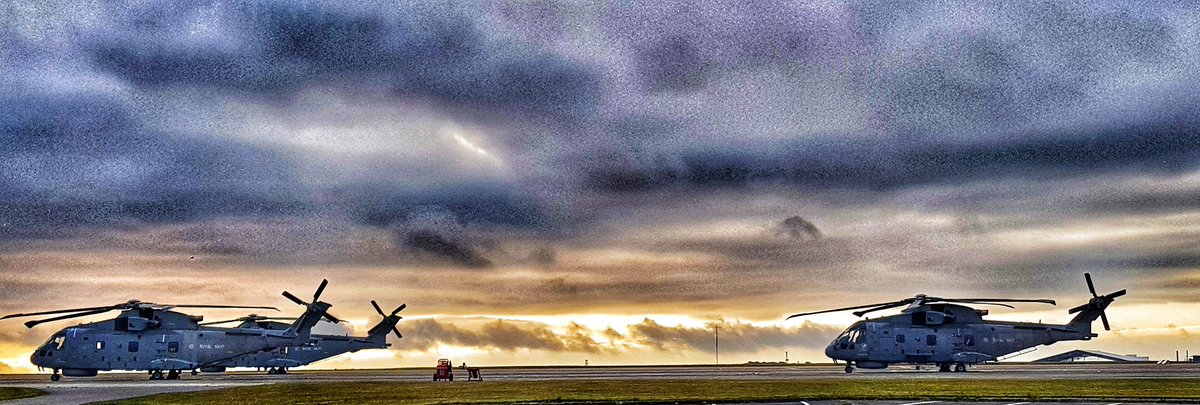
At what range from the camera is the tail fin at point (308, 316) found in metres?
72.6

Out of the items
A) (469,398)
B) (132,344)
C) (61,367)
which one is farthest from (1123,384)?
(61,367)

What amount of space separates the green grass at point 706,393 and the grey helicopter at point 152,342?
2487 centimetres

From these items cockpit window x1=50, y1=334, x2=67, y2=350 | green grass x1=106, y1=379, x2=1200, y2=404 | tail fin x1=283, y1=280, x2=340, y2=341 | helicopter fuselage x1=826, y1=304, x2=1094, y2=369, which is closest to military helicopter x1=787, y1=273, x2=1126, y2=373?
helicopter fuselage x1=826, y1=304, x2=1094, y2=369

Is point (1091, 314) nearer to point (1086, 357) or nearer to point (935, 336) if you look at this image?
point (935, 336)

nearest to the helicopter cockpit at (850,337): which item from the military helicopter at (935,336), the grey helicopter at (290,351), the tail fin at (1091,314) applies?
the military helicopter at (935,336)

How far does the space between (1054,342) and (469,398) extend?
167ft

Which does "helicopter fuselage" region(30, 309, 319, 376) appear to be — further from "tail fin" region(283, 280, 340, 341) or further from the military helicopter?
the military helicopter

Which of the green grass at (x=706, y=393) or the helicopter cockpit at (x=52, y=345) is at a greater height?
the helicopter cockpit at (x=52, y=345)

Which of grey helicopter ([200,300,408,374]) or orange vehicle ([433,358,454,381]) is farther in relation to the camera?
grey helicopter ([200,300,408,374])

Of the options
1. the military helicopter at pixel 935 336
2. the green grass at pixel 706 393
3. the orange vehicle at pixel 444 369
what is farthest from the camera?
the military helicopter at pixel 935 336

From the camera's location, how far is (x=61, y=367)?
71438mm

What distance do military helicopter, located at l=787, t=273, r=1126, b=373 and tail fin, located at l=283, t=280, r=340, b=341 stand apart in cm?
3744

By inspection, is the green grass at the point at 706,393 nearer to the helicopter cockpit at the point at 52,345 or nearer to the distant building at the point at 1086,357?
the helicopter cockpit at the point at 52,345

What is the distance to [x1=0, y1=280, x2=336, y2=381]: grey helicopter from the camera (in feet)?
232
